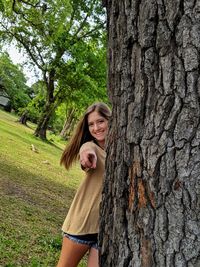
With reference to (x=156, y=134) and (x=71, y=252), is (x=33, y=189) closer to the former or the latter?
(x=71, y=252)

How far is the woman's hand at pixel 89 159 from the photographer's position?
2752 millimetres

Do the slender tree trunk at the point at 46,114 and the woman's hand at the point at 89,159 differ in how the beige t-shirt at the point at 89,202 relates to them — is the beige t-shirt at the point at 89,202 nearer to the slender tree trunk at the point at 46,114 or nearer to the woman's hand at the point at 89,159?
the woman's hand at the point at 89,159

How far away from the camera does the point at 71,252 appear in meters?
2.91

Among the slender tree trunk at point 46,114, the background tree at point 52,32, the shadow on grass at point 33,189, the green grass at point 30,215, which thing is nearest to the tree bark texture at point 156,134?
the green grass at point 30,215

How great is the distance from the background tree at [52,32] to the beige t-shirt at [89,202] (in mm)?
13220

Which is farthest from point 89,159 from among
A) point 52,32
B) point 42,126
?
point 42,126

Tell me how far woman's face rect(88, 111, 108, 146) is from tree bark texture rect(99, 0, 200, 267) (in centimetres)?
102

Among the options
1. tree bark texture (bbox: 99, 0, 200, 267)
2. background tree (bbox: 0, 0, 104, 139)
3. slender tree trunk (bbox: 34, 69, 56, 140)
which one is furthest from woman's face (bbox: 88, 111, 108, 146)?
slender tree trunk (bbox: 34, 69, 56, 140)

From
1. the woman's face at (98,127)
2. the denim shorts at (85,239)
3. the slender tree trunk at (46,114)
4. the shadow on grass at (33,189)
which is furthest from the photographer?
the slender tree trunk at (46,114)

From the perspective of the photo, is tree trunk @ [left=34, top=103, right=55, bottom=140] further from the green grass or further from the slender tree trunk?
the green grass

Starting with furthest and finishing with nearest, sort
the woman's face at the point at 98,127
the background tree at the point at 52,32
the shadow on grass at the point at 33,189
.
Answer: the background tree at the point at 52,32, the shadow on grass at the point at 33,189, the woman's face at the point at 98,127

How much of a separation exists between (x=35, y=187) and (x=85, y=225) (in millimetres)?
7059

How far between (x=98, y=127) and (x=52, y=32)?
14.2m

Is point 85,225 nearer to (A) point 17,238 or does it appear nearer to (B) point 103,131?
(B) point 103,131
